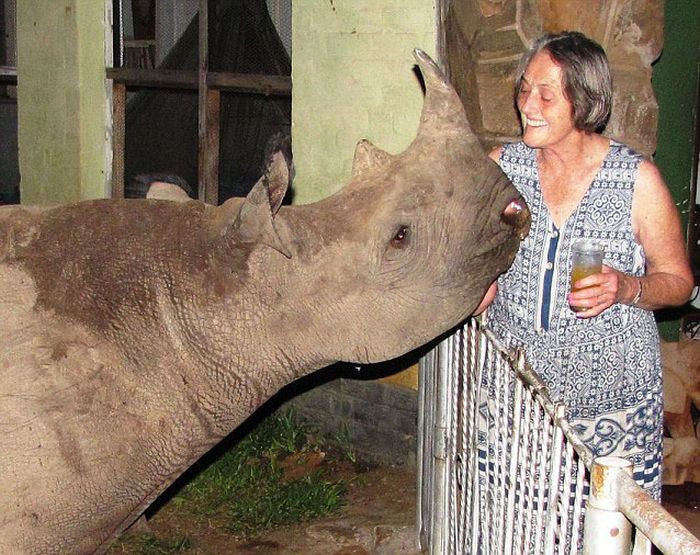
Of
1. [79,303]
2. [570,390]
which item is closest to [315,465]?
[570,390]

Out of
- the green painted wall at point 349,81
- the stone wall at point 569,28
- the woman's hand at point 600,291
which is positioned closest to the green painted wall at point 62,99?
the green painted wall at point 349,81

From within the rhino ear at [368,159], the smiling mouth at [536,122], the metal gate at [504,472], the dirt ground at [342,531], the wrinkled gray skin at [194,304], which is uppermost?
the smiling mouth at [536,122]

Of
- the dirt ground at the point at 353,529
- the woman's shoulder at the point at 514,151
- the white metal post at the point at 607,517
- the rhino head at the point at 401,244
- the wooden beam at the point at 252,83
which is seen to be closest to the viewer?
the white metal post at the point at 607,517

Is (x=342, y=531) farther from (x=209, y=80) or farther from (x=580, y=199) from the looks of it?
(x=209, y=80)

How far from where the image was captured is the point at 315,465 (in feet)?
24.5

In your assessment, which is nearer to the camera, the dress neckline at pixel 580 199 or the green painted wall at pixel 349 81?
the dress neckline at pixel 580 199

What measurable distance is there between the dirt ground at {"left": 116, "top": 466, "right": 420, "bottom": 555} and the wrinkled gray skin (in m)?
2.59

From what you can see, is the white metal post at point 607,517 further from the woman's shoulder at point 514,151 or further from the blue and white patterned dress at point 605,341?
the woman's shoulder at point 514,151

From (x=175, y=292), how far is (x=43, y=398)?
0.51 meters

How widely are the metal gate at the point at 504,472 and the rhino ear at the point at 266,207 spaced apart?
964 mm

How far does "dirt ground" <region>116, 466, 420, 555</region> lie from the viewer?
6254 mm

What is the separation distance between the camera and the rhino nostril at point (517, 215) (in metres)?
3.79

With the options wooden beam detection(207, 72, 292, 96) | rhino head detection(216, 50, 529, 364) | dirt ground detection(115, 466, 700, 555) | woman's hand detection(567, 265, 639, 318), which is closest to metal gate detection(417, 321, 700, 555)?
woman's hand detection(567, 265, 639, 318)

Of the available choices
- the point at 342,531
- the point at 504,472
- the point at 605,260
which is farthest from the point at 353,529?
the point at 605,260
